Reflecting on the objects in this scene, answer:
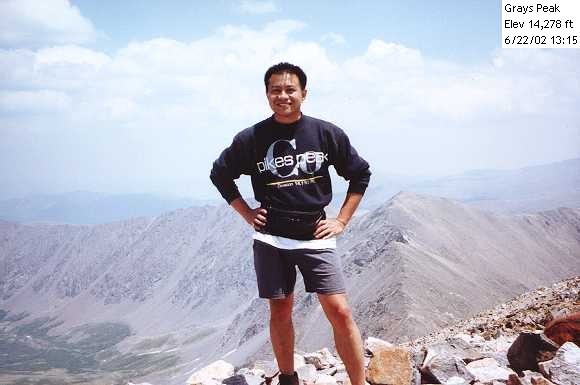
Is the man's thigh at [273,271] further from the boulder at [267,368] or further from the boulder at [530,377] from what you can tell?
the boulder at [530,377]

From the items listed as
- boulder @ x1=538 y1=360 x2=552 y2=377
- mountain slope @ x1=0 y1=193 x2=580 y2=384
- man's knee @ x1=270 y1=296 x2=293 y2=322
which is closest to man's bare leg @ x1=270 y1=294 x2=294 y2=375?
man's knee @ x1=270 y1=296 x2=293 y2=322

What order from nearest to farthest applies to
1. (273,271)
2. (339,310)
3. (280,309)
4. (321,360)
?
1. (339,310)
2. (273,271)
3. (280,309)
4. (321,360)

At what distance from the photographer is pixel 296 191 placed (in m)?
4.30

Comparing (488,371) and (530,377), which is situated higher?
(530,377)

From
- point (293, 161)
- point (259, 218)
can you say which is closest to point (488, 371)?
point (259, 218)

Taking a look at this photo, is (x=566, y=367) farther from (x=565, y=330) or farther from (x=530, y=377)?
(x=565, y=330)

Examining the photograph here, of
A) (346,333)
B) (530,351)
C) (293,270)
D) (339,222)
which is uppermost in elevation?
(339,222)

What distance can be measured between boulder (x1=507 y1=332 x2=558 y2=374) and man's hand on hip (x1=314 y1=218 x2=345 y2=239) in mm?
2781

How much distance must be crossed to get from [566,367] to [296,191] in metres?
3.21

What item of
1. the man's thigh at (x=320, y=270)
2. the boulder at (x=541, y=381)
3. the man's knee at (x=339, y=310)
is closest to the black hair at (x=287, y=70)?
the man's thigh at (x=320, y=270)

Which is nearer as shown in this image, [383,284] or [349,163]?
[349,163]

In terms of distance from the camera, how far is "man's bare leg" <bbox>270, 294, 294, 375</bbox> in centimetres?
464

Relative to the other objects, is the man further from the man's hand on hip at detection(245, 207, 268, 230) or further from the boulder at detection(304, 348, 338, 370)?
the boulder at detection(304, 348, 338, 370)

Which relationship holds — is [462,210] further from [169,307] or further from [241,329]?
[169,307]
